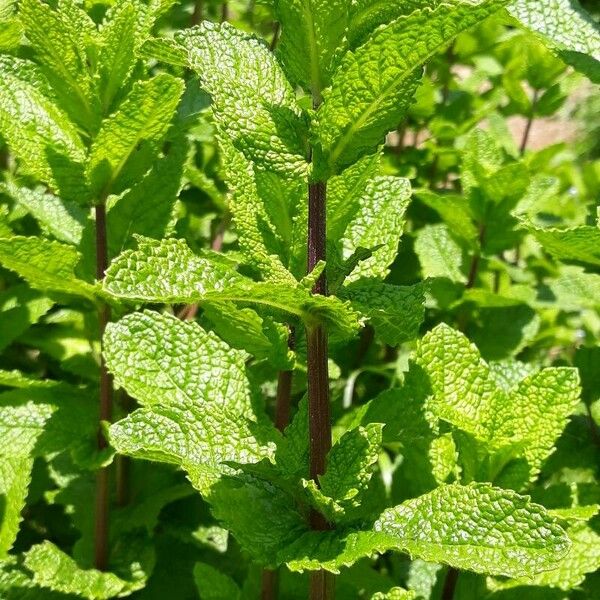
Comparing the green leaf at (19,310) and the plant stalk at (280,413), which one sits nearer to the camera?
the plant stalk at (280,413)

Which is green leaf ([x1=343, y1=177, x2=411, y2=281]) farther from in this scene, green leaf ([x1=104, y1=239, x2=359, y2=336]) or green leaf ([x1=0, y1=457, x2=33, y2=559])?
green leaf ([x1=0, y1=457, x2=33, y2=559])

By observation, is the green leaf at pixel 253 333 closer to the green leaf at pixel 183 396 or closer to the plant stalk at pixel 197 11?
the green leaf at pixel 183 396

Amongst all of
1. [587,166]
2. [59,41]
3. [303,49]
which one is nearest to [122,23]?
[59,41]

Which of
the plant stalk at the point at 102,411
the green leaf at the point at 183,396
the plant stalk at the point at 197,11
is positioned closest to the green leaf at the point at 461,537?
the green leaf at the point at 183,396

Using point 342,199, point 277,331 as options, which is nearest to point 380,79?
point 342,199

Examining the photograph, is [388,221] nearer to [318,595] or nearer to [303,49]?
[303,49]

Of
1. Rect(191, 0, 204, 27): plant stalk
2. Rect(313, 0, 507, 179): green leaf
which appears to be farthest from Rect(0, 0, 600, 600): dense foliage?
Rect(191, 0, 204, 27): plant stalk

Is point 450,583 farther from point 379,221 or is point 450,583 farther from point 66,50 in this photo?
point 66,50

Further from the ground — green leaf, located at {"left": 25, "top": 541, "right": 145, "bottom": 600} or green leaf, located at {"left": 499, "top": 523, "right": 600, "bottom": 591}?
green leaf, located at {"left": 499, "top": 523, "right": 600, "bottom": 591}
